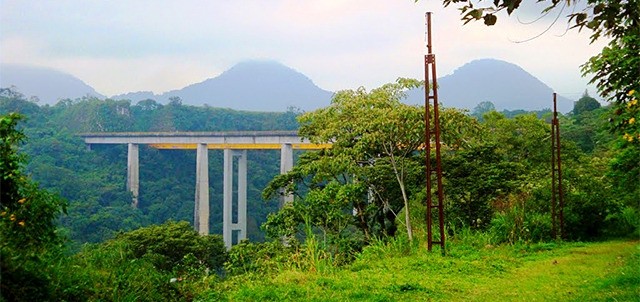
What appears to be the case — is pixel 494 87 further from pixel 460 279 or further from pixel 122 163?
pixel 460 279

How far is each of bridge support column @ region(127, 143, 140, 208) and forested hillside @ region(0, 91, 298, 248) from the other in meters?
0.54

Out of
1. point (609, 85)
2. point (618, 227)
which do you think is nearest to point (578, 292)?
point (609, 85)

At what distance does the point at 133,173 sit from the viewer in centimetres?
4147

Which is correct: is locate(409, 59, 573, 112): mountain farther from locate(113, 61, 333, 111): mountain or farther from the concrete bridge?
the concrete bridge

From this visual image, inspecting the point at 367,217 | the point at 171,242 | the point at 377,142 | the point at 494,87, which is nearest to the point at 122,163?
the point at 171,242

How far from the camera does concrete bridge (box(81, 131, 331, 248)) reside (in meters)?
34.1

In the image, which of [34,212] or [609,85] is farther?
[609,85]

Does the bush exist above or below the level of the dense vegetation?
below

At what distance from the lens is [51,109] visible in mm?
48719

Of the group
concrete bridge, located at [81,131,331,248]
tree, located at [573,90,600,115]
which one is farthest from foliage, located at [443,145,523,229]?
concrete bridge, located at [81,131,331,248]

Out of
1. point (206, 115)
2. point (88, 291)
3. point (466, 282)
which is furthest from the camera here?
point (206, 115)

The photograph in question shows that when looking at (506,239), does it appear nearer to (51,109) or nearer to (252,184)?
(252,184)

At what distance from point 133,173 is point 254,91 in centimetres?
6009

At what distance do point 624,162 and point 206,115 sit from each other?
46726 mm
